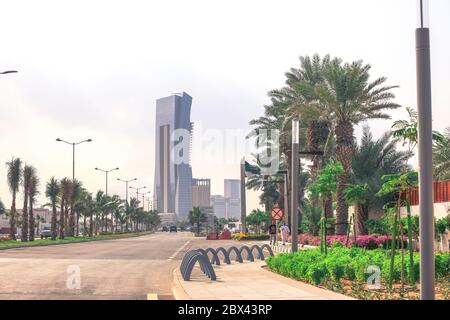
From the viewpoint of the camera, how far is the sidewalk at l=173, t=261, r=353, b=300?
1535 centimetres

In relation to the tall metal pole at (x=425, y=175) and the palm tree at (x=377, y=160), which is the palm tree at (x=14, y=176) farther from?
the tall metal pole at (x=425, y=175)

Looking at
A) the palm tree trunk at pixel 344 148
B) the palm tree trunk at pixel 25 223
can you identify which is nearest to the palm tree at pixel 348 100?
the palm tree trunk at pixel 344 148

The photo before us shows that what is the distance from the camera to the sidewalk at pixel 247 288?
15345mm

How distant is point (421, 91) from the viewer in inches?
444

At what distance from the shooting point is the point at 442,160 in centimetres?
3891

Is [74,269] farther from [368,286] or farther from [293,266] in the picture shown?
[368,286]

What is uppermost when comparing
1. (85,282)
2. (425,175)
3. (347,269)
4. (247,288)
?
(425,175)

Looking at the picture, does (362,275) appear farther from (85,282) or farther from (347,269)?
(85,282)

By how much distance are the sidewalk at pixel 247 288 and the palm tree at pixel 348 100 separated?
21851mm

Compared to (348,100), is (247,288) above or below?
below

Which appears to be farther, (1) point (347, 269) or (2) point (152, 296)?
(1) point (347, 269)

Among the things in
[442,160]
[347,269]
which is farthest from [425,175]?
[442,160]

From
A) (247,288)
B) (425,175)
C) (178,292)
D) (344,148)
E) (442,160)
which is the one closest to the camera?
(425,175)

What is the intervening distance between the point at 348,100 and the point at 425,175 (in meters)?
33.4
